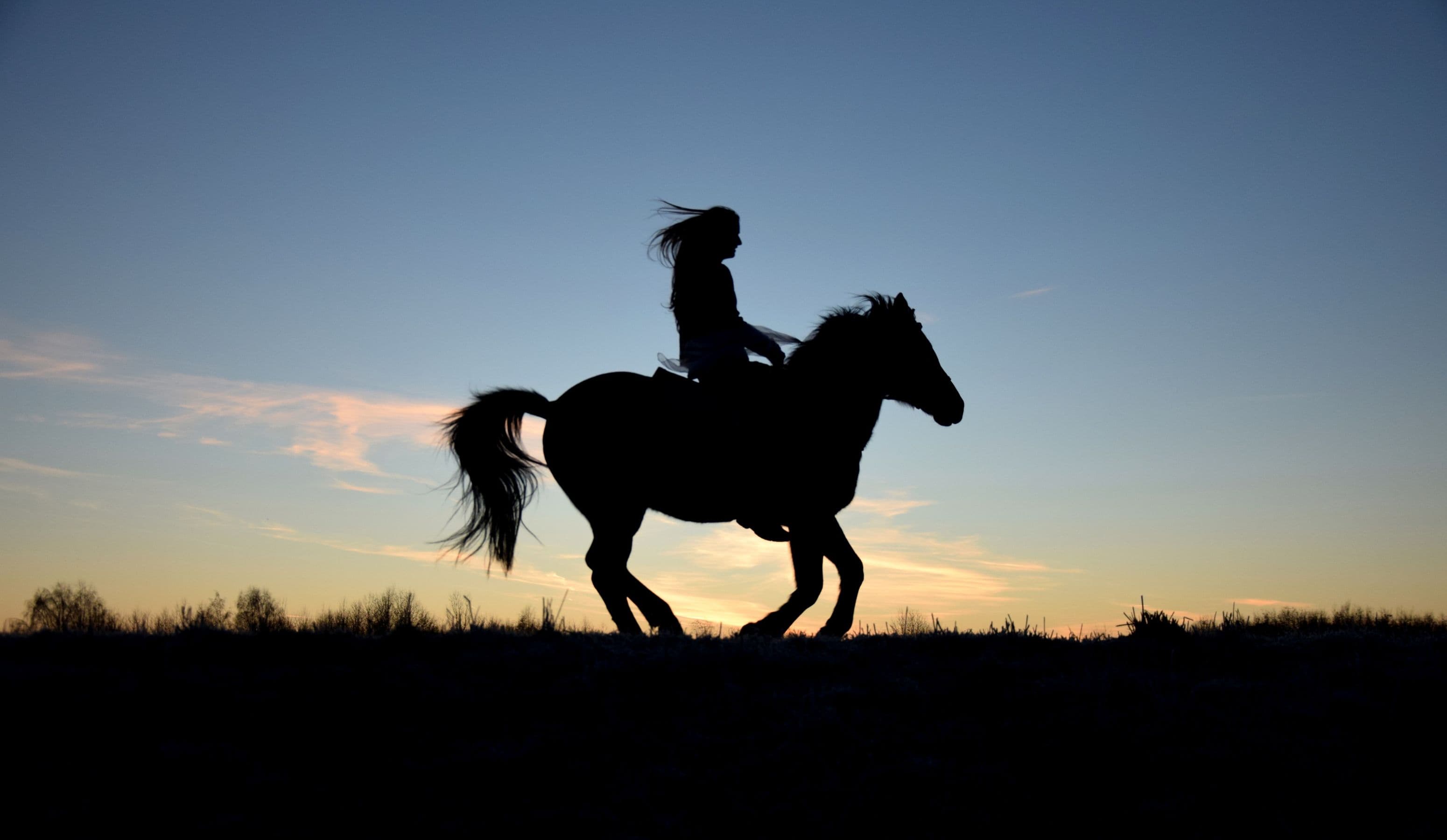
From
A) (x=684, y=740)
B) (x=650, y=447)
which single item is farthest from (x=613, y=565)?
(x=684, y=740)

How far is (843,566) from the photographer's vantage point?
881 cm

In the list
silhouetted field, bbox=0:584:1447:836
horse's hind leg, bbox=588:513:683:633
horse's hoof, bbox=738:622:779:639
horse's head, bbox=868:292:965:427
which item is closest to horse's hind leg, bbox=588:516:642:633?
horse's hind leg, bbox=588:513:683:633

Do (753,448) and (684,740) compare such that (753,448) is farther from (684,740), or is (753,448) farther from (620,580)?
(684,740)

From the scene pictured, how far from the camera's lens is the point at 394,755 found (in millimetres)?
4926

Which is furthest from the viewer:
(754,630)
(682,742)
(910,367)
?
(910,367)

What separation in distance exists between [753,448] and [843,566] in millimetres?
1261

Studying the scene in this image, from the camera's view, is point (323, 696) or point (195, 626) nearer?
point (323, 696)

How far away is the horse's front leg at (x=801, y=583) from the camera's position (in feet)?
28.3

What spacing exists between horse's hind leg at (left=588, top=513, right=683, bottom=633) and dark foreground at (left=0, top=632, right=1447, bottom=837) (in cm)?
221

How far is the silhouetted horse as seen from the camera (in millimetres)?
8852

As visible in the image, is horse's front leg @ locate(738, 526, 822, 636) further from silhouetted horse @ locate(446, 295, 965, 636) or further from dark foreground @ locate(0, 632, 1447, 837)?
dark foreground @ locate(0, 632, 1447, 837)

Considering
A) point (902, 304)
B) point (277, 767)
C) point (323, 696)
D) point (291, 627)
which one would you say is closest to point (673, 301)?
point (902, 304)

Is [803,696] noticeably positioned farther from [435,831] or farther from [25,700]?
[25,700]

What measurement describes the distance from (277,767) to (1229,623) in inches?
325
